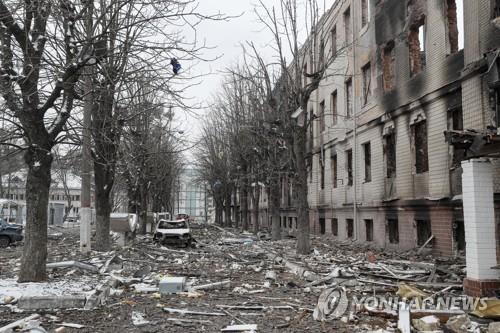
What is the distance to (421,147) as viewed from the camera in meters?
17.0

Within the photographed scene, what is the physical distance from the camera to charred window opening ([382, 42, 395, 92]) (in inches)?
768

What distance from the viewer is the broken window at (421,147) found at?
653 inches

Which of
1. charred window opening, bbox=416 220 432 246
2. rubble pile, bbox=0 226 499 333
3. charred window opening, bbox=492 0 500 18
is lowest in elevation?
rubble pile, bbox=0 226 499 333

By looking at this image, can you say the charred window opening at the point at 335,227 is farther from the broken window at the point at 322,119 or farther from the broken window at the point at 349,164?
the broken window at the point at 322,119

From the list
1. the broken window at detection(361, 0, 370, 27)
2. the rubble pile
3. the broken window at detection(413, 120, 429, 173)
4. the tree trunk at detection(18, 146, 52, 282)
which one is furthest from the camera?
the broken window at detection(361, 0, 370, 27)

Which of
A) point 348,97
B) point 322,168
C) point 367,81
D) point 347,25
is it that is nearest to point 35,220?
point 367,81

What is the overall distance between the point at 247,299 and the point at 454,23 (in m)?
11.1

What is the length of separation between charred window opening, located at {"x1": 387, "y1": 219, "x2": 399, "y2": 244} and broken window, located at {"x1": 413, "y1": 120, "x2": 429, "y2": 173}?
8.97 ft

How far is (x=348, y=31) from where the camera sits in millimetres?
24734

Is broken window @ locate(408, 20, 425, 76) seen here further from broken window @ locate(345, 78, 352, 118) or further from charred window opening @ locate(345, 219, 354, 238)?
charred window opening @ locate(345, 219, 354, 238)

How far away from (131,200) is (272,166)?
8588mm

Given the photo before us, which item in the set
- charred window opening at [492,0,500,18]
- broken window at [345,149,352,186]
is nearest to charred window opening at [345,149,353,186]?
broken window at [345,149,352,186]

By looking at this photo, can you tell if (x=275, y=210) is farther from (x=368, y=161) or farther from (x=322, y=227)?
(x=368, y=161)

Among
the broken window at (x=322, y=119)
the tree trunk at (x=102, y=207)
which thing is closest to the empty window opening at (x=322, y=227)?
the broken window at (x=322, y=119)
